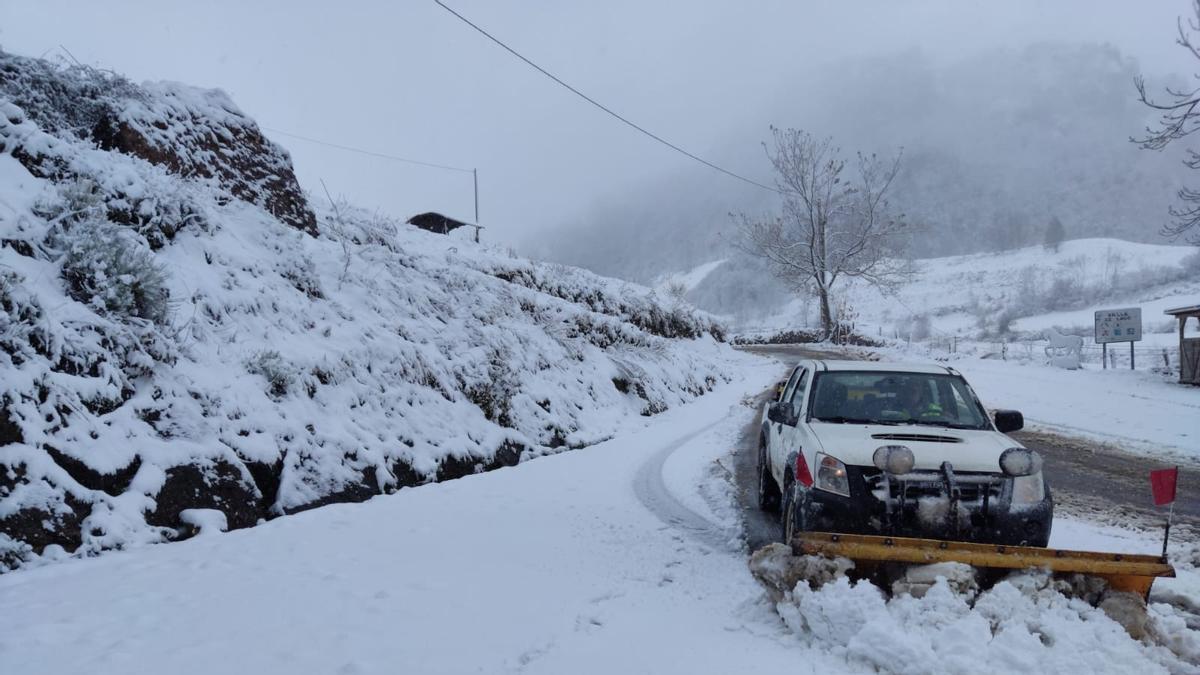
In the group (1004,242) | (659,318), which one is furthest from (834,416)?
(1004,242)

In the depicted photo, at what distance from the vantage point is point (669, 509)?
6.47m

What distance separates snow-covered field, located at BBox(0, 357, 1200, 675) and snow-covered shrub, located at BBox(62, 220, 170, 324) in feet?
7.48

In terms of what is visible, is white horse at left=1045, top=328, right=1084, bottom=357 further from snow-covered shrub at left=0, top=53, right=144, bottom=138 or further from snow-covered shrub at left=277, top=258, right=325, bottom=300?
snow-covered shrub at left=0, top=53, right=144, bottom=138

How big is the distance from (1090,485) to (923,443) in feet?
16.9

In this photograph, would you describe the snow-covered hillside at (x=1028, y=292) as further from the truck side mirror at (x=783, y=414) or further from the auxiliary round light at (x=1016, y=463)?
the auxiliary round light at (x=1016, y=463)

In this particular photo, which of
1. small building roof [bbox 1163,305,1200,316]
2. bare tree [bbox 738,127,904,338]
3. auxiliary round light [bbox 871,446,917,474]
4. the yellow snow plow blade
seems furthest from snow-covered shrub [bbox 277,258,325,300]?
bare tree [bbox 738,127,904,338]

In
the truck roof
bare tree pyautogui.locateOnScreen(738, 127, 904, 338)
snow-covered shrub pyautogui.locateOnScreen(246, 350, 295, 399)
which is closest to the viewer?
the truck roof

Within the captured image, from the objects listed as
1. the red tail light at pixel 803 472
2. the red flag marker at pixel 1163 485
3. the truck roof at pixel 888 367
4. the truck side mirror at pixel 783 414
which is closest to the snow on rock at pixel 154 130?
the truck side mirror at pixel 783 414

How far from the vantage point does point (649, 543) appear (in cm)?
534

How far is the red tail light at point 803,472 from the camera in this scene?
4188 millimetres

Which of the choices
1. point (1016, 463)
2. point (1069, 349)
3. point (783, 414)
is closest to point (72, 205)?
point (783, 414)

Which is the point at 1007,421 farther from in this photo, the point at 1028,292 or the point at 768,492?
the point at 1028,292

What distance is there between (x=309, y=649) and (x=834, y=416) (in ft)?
13.2

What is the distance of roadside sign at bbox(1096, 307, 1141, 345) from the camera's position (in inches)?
779
